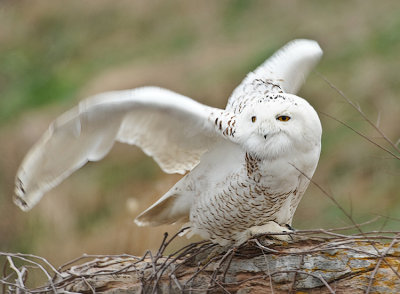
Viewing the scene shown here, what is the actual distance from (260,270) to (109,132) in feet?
3.43

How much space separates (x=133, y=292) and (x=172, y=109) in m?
0.95

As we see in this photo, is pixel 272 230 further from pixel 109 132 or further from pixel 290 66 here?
pixel 290 66

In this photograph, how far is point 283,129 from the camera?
3246 mm

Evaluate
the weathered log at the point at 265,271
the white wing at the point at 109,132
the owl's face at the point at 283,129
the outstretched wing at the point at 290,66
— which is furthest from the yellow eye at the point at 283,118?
the outstretched wing at the point at 290,66

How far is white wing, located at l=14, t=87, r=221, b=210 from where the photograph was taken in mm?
3531

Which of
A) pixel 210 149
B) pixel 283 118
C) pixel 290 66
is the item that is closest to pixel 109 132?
pixel 210 149

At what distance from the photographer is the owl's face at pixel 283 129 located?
3242mm

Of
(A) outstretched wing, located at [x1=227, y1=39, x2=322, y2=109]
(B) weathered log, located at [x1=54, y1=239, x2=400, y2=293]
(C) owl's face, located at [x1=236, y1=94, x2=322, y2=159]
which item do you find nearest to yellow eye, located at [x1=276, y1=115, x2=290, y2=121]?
(C) owl's face, located at [x1=236, y1=94, x2=322, y2=159]

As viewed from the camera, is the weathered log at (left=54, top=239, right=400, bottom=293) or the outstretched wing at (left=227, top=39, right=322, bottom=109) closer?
the weathered log at (left=54, top=239, right=400, bottom=293)

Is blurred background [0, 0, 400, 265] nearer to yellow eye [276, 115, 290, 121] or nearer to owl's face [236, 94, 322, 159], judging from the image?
owl's face [236, 94, 322, 159]

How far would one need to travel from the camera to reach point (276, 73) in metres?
4.43

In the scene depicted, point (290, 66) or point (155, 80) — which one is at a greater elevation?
point (155, 80)

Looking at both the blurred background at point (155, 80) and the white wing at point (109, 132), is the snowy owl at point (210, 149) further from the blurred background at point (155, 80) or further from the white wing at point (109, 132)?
the blurred background at point (155, 80)

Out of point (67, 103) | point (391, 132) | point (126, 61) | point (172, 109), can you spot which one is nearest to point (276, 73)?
point (172, 109)
